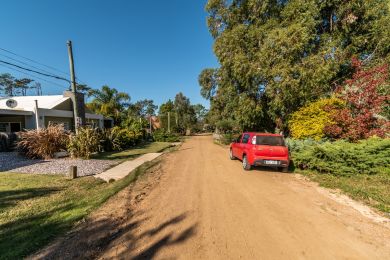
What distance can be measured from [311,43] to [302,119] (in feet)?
A: 16.5

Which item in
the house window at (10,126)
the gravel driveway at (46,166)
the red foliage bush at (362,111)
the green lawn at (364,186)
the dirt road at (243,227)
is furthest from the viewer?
the house window at (10,126)

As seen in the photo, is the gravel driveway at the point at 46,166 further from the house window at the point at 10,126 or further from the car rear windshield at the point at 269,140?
the house window at the point at 10,126

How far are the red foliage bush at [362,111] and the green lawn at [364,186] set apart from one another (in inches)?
120

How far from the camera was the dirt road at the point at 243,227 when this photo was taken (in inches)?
127

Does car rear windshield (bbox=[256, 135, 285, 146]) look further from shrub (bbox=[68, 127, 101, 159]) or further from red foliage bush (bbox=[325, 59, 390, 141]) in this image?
shrub (bbox=[68, 127, 101, 159])

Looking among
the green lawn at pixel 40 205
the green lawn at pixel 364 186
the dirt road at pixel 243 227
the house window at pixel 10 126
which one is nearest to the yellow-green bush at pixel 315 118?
the green lawn at pixel 364 186

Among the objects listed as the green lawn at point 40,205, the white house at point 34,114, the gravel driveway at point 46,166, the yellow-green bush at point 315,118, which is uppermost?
the white house at point 34,114

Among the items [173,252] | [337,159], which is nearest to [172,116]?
[337,159]

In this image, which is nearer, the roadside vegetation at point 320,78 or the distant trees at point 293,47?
the roadside vegetation at point 320,78

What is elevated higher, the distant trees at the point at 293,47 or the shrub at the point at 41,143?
the distant trees at the point at 293,47

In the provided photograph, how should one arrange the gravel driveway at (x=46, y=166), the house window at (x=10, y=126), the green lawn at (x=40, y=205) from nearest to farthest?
the green lawn at (x=40, y=205), the gravel driveway at (x=46, y=166), the house window at (x=10, y=126)

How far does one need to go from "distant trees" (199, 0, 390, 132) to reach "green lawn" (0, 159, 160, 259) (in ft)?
30.1

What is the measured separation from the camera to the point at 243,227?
3.99 m

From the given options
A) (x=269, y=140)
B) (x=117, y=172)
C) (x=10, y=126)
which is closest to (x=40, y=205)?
(x=117, y=172)
